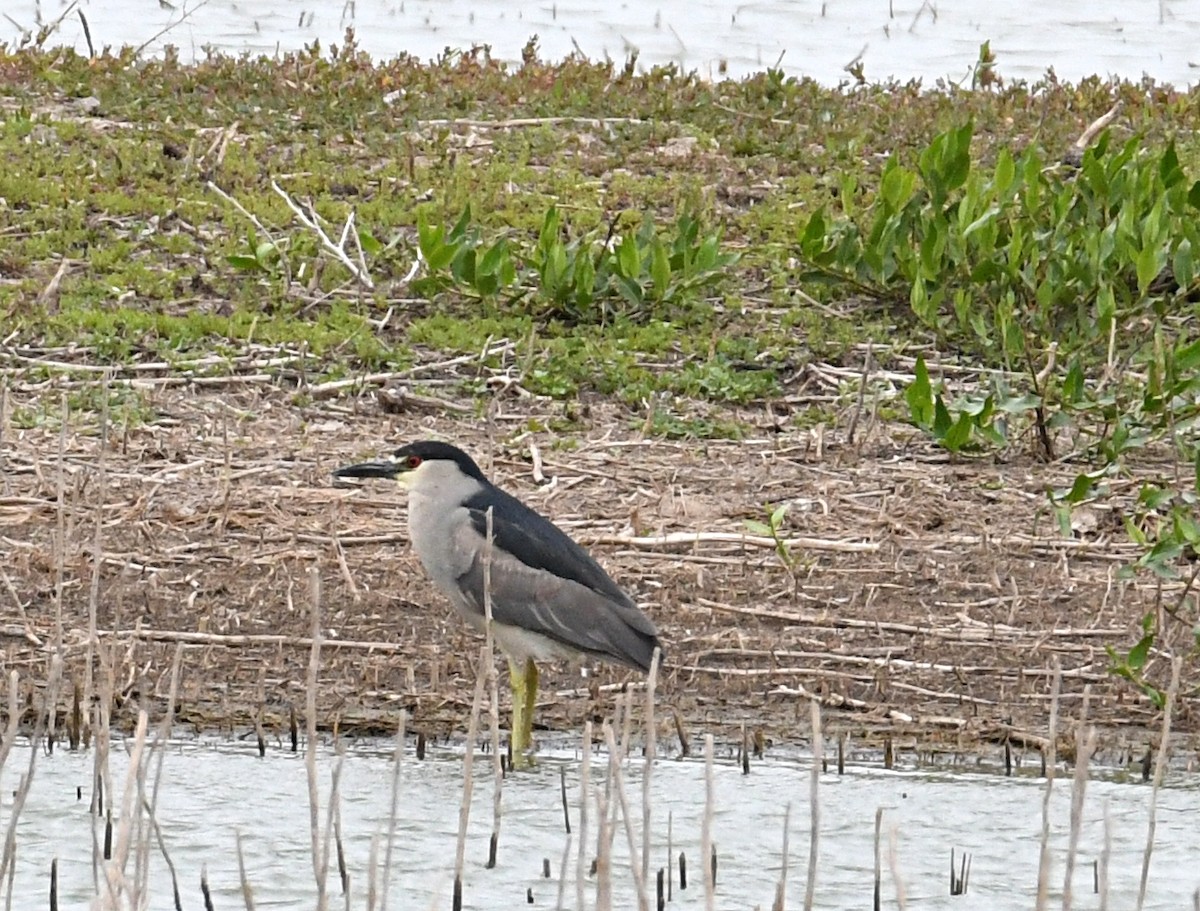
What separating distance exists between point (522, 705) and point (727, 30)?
11.1 m

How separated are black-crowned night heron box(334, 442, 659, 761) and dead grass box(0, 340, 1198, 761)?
0.23 metres

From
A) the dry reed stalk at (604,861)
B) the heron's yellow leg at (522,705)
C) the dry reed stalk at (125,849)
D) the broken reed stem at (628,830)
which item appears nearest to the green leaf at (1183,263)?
the heron's yellow leg at (522,705)

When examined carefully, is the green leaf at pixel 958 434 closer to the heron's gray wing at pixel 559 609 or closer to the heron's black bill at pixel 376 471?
the heron's gray wing at pixel 559 609

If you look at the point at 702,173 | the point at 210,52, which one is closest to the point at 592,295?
the point at 702,173

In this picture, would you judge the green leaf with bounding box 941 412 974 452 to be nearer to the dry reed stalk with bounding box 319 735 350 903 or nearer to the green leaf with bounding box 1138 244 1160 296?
the green leaf with bounding box 1138 244 1160 296

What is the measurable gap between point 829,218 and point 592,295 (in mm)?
1422

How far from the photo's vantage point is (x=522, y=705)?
716 cm

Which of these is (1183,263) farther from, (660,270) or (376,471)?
(376,471)

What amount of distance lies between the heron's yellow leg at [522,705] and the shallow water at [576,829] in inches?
3.0

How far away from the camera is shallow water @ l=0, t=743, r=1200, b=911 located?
608 cm

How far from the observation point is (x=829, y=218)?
11320mm

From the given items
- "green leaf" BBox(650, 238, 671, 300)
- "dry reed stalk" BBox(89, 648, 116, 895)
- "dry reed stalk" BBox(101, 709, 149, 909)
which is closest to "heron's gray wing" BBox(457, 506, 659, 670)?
"dry reed stalk" BBox(89, 648, 116, 895)

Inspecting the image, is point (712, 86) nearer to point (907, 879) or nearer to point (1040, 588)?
point (1040, 588)

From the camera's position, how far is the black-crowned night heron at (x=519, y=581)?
712 cm
